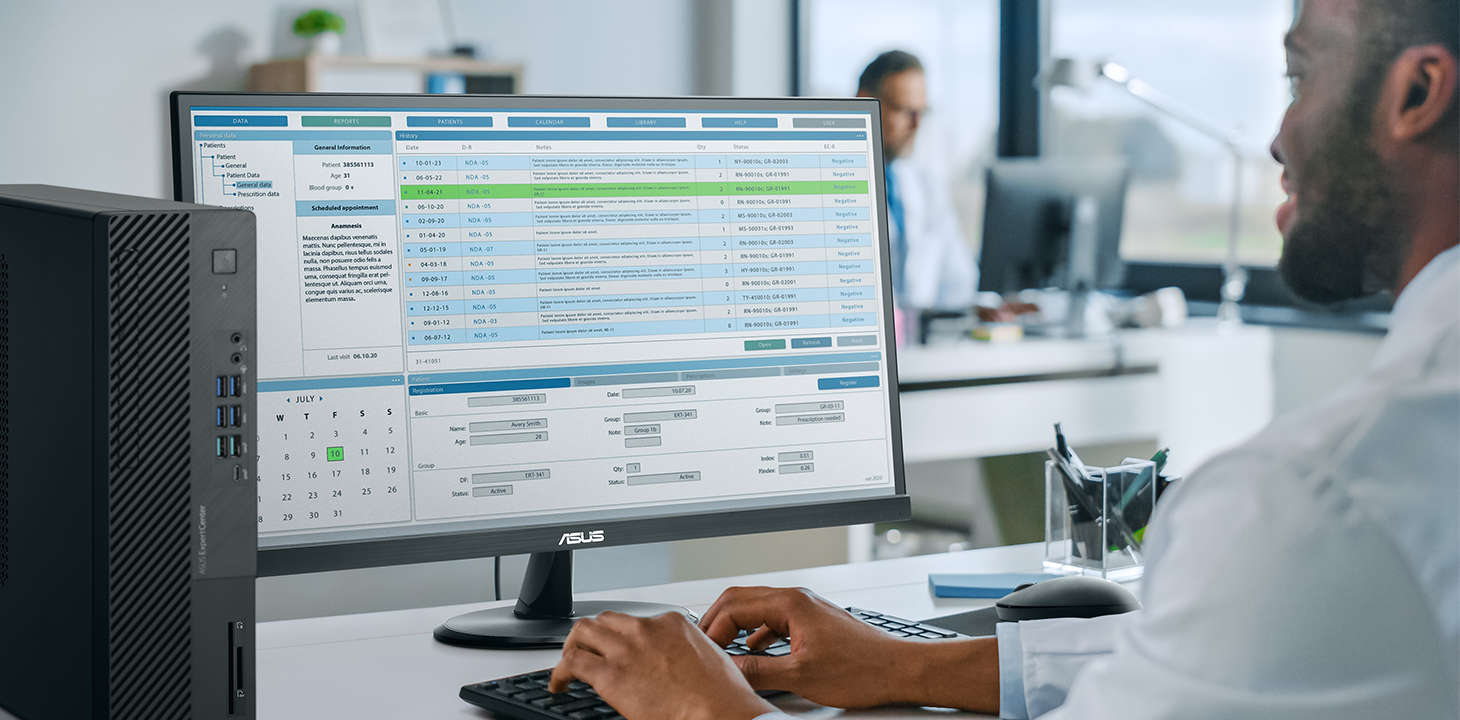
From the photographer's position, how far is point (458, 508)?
3.11 ft

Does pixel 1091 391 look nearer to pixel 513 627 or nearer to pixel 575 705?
pixel 513 627

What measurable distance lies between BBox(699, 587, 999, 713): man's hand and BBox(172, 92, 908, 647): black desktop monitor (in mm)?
171

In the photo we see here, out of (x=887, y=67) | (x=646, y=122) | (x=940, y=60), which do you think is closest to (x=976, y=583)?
(x=646, y=122)

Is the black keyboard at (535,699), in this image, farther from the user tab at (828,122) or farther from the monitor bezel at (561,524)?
the user tab at (828,122)

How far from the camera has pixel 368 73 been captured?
4.01m

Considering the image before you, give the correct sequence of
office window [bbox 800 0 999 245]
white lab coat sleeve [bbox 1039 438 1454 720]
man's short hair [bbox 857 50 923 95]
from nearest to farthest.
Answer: white lab coat sleeve [bbox 1039 438 1454 720], man's short hair [bbox 857 50 923 95], office window [bbox 800 0 999 245]

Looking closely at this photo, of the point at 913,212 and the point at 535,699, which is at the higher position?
the point at 913,212

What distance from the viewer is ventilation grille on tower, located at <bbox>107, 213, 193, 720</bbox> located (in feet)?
2.15

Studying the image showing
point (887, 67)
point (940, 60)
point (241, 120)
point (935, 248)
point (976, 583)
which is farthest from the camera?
point (940, 60)

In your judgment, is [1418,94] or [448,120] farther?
[448,120]

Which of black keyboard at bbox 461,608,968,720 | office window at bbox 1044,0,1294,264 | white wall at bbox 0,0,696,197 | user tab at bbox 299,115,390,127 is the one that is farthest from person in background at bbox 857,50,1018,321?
black keyboard at bbox 461,608,968,720

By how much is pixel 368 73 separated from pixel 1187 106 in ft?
8.36

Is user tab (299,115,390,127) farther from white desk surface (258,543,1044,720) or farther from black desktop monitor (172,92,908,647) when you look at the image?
white desk surface (258,543,1044,720)

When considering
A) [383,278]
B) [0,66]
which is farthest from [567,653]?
[0,66]
